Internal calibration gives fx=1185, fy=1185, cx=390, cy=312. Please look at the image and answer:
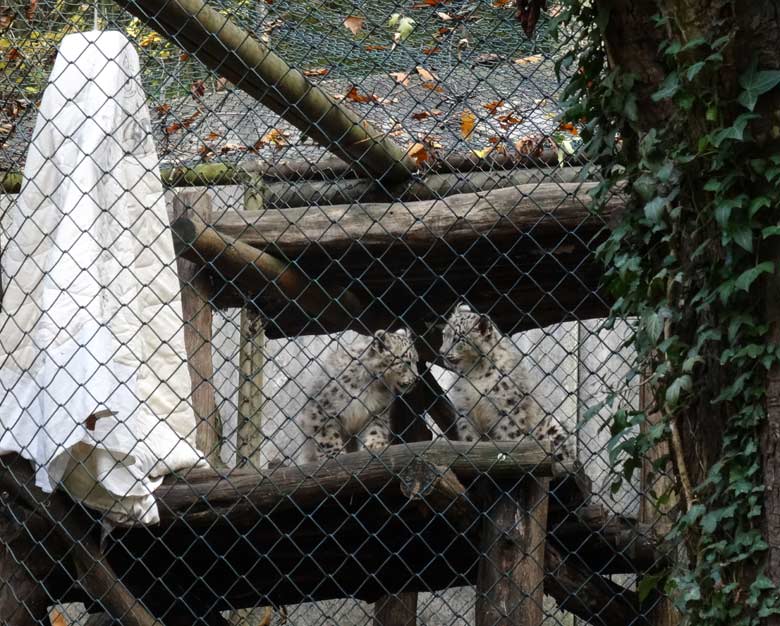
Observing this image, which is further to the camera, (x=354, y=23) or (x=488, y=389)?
(x=488, y=389)

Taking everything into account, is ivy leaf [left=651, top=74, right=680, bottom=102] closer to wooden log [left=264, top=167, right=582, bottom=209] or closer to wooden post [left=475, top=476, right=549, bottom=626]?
wooden post [left=475, top=476, right=549, bottom=626]

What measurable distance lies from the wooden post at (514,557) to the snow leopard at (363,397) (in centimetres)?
139

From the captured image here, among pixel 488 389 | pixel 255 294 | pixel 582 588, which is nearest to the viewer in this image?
pixel 582 588

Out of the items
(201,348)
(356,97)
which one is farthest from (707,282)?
(201,348)

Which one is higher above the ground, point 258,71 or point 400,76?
point 400,76

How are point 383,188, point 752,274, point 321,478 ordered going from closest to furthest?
point 752,274, point 321,478, point 383,188

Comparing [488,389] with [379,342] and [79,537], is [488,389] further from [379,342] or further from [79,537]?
[79,537]

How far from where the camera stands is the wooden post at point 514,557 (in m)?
3.97

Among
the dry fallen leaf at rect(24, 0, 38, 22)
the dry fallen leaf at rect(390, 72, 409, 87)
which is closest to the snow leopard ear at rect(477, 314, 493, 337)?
the dry fallen leaf at rect(390, 72, 409, 87)

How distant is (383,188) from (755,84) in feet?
7.65

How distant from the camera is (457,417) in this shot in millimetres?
5500

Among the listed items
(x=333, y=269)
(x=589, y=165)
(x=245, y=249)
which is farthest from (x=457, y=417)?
(x=589, y=165)

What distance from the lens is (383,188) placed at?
472cm

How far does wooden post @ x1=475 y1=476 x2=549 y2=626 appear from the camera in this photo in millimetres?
3971
